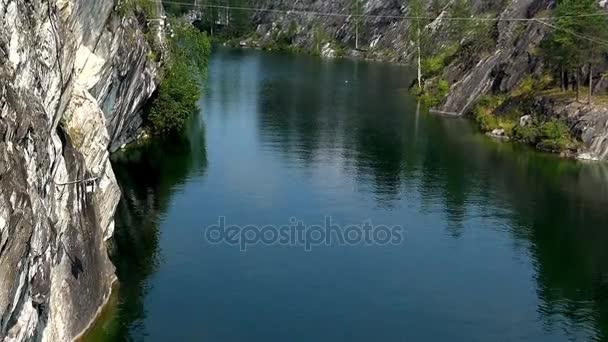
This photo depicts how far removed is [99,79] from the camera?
39375 mm

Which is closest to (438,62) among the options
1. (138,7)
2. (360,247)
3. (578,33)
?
(578,33)

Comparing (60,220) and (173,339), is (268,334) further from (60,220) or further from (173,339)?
(60,220)

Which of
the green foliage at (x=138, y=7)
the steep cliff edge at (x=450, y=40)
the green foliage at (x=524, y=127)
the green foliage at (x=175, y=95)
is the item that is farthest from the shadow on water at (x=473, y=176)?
the green foliage at (x=138, y=7)

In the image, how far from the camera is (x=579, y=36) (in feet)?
205

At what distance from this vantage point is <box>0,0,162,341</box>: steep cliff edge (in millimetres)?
19547

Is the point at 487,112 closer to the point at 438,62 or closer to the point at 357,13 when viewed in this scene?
the point at 438,62

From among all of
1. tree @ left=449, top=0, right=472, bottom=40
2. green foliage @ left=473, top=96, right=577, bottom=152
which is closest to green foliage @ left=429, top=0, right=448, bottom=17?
tree @ left=449, top=0, right=472, bottom=40

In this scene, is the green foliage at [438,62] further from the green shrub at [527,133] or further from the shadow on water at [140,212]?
the shadow on water at [140,212]

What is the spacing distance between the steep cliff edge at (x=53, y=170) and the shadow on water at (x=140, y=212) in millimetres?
943

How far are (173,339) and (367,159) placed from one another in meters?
30.4

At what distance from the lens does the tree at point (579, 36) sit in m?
61.6

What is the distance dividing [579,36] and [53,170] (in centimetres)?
4855

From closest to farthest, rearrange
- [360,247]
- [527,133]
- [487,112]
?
[360,247] < [527,133] < [487,112]

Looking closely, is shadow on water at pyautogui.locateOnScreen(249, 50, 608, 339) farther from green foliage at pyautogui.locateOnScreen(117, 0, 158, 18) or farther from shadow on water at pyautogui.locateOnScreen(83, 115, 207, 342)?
green foliage at pyautogui.locateOnScreen(117, 0, 158, 18)
